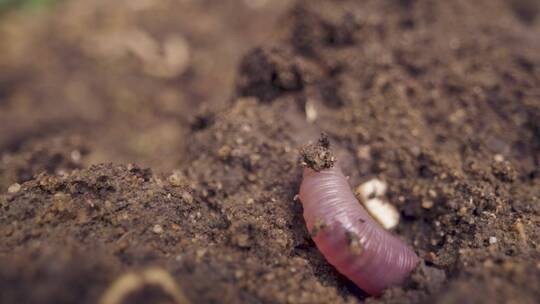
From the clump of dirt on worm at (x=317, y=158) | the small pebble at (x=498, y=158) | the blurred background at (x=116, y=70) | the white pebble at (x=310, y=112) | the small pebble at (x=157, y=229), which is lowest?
the blurred background at (x=116, y=70)

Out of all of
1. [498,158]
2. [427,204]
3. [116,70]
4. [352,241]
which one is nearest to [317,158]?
[352,241]

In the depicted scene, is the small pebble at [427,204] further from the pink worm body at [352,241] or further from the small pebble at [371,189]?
the pink worm body at [352,241]

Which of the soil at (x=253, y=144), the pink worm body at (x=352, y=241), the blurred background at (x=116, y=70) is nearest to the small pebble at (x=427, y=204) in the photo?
the soil at (x=253, y=144)

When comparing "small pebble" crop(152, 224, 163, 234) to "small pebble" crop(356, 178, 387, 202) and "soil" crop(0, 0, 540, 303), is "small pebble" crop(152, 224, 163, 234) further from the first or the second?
"small pebble" crop(356, 178, 387, 202)

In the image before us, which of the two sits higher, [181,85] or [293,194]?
[293,194]

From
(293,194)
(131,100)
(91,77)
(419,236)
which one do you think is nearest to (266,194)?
(293,194)

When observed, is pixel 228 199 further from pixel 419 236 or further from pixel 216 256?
pixel 419 236

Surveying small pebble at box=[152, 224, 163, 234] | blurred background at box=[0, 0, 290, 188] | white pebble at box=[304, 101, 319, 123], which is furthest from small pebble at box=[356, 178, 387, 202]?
blurred background at box=[0, 0, 290, 188]
